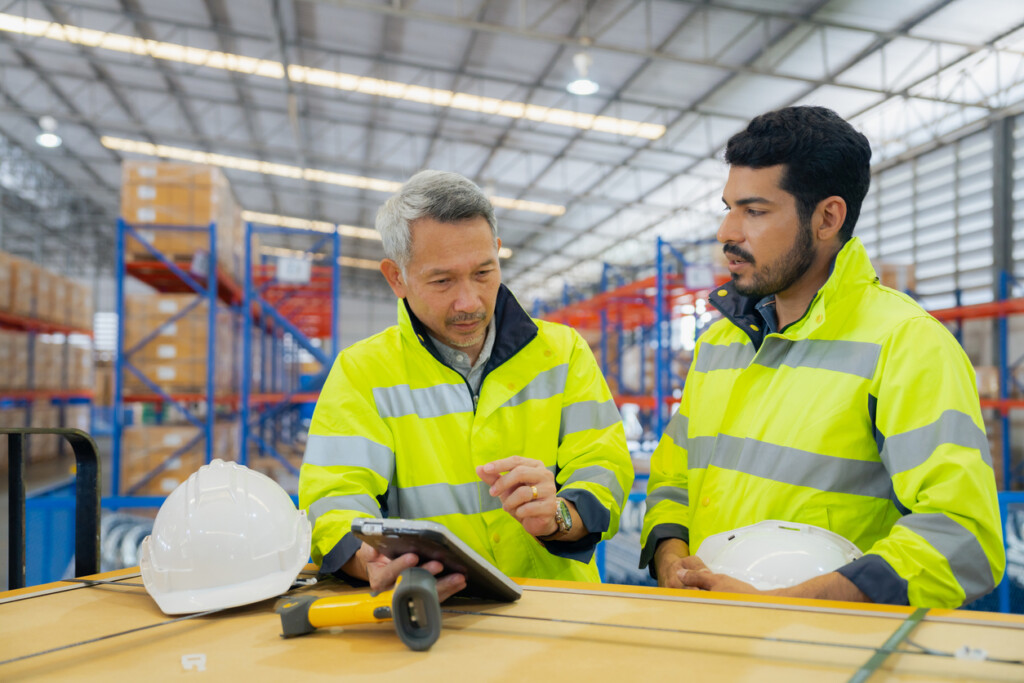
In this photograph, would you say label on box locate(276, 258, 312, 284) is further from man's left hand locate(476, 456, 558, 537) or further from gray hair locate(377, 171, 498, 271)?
man's left hand locate(476, 456, 558, 537)

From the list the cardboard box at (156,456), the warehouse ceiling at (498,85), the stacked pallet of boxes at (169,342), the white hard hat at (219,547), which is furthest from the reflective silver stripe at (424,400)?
the warehouse ceiling at (498,85)

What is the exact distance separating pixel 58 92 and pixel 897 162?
18119 mm

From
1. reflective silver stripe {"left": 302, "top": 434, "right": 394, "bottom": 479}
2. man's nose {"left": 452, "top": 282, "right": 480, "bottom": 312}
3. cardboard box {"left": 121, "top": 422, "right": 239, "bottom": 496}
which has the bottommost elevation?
cardboard box {"left": 121, "top": 422, "right": 239, "bottom": 496}

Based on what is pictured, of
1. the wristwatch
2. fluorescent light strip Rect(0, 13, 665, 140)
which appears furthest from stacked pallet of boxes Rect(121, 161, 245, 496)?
the wristwatch

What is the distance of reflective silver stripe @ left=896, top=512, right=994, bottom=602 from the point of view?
56.9 inches

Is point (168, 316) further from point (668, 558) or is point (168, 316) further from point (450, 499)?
point (668, 558)

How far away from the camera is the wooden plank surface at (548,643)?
3.36 ft

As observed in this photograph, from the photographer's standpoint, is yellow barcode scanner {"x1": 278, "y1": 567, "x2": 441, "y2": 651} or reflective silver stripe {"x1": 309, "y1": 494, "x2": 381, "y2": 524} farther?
reflective silver stripe {"x1": 309, "y1": 494, "x2": 381, "y2": 524}

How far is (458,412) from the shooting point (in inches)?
74.9

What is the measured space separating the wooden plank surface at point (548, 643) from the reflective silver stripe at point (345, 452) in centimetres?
46

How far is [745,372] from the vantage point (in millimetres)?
1953

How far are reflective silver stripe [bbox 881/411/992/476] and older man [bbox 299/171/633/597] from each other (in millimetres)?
676

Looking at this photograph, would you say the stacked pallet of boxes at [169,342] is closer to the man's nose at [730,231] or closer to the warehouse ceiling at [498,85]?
the warehouse ceiling at [498,85]

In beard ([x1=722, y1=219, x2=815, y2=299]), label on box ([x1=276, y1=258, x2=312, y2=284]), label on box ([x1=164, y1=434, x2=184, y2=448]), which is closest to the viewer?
beard ([x1=722, y1=219, x2=815, y2=299])
